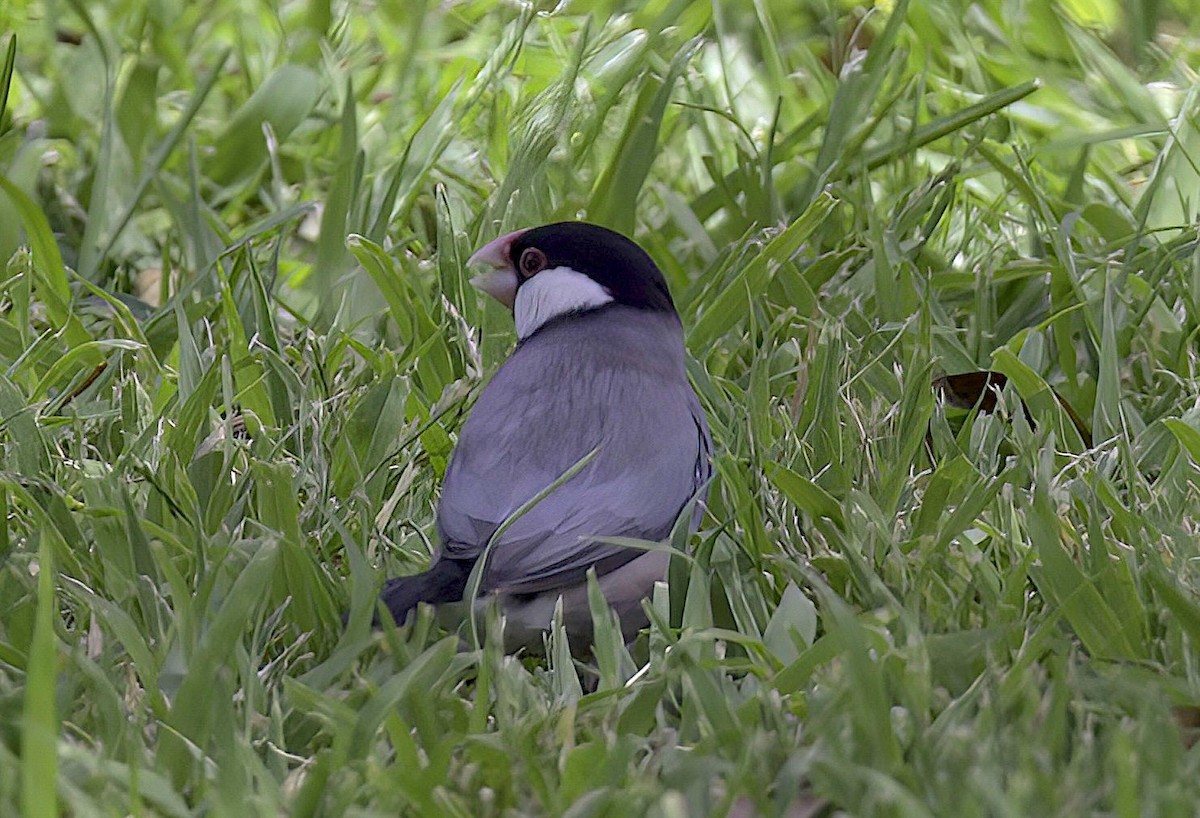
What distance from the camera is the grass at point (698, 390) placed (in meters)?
1.44

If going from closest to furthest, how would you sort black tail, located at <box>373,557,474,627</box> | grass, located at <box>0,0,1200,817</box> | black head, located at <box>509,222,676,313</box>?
grass, located at <box>0,0,1200,817</box> → black tail, located at <box>373,557,474,627</box> → black head, located at <box>509,222,676,313</box>

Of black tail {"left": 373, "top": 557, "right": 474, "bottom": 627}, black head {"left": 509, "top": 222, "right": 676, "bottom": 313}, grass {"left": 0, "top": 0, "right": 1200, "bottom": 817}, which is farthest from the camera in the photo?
black head {"left": 509, "top": 222, "right": 676, "bottom": 313}

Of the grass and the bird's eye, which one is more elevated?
the bird's eye

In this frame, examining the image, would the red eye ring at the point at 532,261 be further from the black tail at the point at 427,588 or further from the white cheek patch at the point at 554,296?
the black tail at the point at 427,588

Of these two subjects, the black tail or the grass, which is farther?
the black tail

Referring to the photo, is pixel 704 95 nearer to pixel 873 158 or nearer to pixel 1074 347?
pixel 873 158

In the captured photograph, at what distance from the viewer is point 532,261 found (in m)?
2.15

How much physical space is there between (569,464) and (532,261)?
41 centimetres

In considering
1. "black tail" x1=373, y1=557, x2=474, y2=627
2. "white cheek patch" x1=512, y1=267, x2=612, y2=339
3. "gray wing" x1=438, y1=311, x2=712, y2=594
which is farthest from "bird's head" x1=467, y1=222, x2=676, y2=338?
"black tail" x1=373, y1=557, x2=474, y2=627

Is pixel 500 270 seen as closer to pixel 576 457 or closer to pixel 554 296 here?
pixel 554 296

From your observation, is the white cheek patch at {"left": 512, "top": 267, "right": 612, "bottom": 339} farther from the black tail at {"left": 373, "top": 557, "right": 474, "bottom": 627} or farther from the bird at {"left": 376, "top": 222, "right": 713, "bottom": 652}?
the black tail at {"left": 373, "top": 557, "right": 474, "bottom": 627}

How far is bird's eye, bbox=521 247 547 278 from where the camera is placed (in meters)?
2.13

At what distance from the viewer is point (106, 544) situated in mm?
1779

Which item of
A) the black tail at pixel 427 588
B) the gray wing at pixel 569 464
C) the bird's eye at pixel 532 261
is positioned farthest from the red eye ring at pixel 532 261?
the black tail at pixel 427 588
